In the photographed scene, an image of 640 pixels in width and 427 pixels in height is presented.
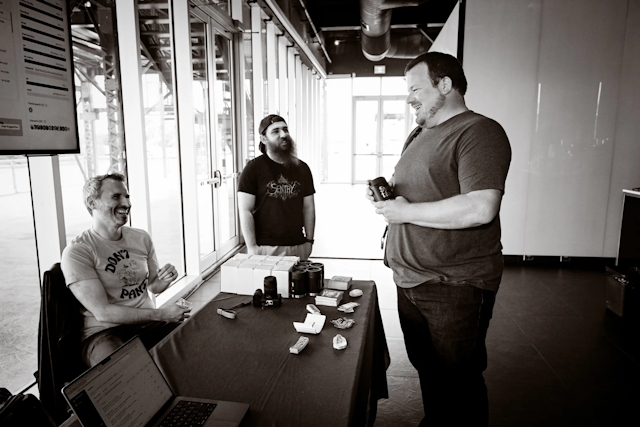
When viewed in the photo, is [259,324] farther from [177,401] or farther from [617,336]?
[617,336]

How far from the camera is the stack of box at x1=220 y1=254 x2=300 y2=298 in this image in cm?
199

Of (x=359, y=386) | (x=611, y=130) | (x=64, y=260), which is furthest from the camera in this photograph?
(x=611, y=130)

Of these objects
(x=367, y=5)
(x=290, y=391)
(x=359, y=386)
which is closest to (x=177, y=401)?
(x=290, y=391)

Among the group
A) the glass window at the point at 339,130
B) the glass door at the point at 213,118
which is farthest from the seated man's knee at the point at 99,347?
the glass window at the point at 339,130

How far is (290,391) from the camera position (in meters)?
1.24

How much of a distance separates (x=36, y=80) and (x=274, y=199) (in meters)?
1.41

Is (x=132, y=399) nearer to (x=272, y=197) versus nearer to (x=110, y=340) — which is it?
(x=110, y=340)

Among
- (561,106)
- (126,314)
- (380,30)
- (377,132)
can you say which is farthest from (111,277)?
(377,132)

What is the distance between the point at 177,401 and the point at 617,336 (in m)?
3.30

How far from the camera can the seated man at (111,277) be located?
73.6 inches

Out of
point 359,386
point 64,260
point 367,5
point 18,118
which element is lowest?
point 359,386

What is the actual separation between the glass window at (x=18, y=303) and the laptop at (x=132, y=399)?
1.52 m

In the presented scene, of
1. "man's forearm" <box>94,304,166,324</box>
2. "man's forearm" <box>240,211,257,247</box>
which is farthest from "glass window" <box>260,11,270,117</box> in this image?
"man's forearm" <box>94,304,166,324</box>

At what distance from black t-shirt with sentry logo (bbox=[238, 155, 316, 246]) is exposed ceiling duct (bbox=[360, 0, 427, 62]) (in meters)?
3.80
